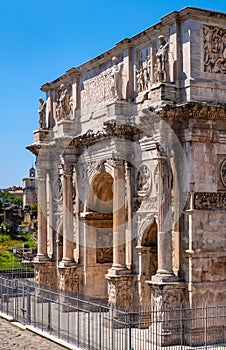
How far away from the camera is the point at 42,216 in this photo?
25812 mm

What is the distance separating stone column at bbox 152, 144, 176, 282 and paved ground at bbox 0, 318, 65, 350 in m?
3.26

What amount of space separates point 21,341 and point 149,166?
19.8 ft

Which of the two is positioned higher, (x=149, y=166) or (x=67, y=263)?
(x=149, y=166)

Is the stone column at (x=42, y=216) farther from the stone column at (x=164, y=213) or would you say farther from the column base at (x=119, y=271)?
the stone column at (x=164, y=213)

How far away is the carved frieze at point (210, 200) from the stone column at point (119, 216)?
3.32 meters

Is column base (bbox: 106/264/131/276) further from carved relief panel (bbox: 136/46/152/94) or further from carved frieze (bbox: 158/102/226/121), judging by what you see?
carved relief panel (bbox: 136/46/152/94)

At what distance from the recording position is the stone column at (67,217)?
23.1 m

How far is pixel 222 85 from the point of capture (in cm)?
1716

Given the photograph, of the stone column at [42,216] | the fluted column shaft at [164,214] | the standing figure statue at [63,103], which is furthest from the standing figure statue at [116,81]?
the stone column at [42,216]

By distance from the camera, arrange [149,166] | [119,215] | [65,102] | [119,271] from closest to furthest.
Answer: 1. [149,166]
2. [119,271]
3. [119,215]
4. [65,102]

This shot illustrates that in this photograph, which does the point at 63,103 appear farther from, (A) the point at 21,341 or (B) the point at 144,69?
(A) the point at 21,341

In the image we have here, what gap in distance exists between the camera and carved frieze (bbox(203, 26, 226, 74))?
17.0m

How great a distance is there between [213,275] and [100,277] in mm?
6710

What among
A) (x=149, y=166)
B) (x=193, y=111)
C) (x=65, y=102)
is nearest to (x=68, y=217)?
(x=65, y=102)
